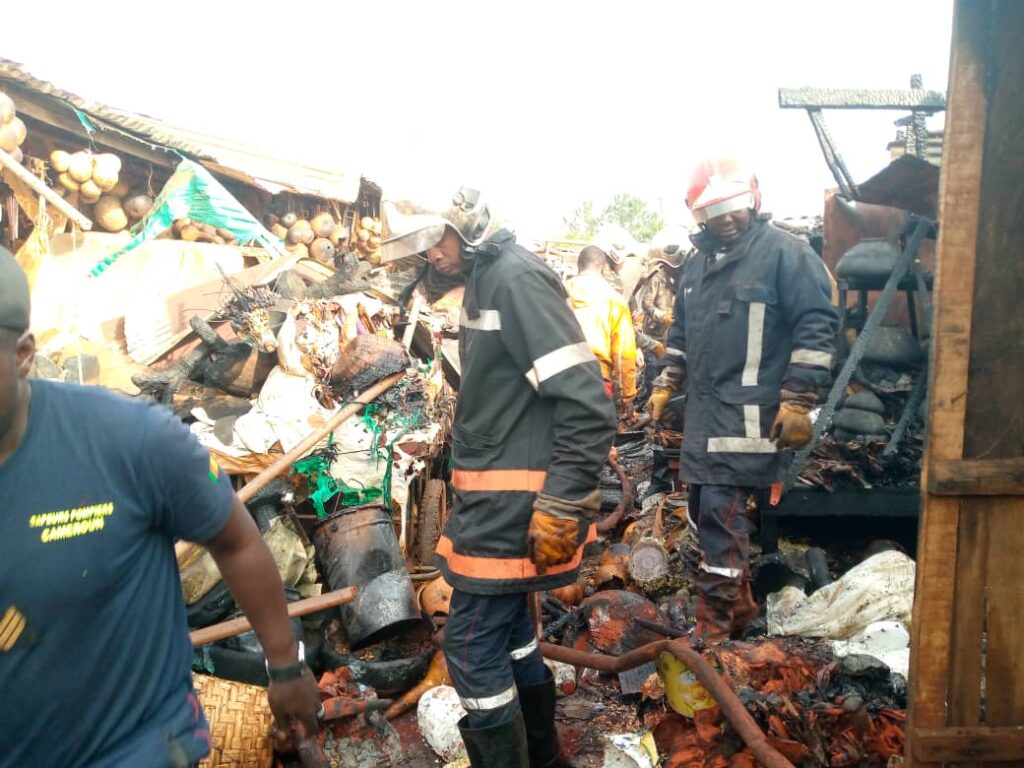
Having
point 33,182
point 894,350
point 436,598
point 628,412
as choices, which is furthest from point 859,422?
point 33,182

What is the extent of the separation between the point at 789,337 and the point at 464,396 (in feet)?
5.83

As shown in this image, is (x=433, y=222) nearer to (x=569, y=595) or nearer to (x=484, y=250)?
(x=484, y=250)

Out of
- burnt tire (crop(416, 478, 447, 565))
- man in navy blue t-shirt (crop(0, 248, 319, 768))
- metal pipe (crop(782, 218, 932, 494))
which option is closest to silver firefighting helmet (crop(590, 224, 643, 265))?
metal pipe (crop(782, 218, 932, 494))

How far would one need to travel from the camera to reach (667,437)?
601cm

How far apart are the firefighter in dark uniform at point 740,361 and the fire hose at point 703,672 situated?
435 millimetres

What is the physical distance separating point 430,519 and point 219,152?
25.2 feet

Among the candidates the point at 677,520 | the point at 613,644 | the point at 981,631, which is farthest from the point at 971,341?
the point at 677,520

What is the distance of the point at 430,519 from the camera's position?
18.1 feet

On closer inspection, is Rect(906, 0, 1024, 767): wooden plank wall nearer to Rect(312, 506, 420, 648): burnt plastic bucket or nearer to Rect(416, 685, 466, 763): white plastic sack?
Rect(416, 685, 466, 763): white plastic sack

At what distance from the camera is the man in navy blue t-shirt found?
4.52ft

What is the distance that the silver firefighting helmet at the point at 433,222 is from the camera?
284 cm

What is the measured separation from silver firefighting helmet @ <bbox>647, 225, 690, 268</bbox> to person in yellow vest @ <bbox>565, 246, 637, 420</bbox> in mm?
2611

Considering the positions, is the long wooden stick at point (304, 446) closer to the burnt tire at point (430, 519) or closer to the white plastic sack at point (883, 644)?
the burnt tire at point (430, 519)

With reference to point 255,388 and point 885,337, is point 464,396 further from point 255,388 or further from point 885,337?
point 885,337
